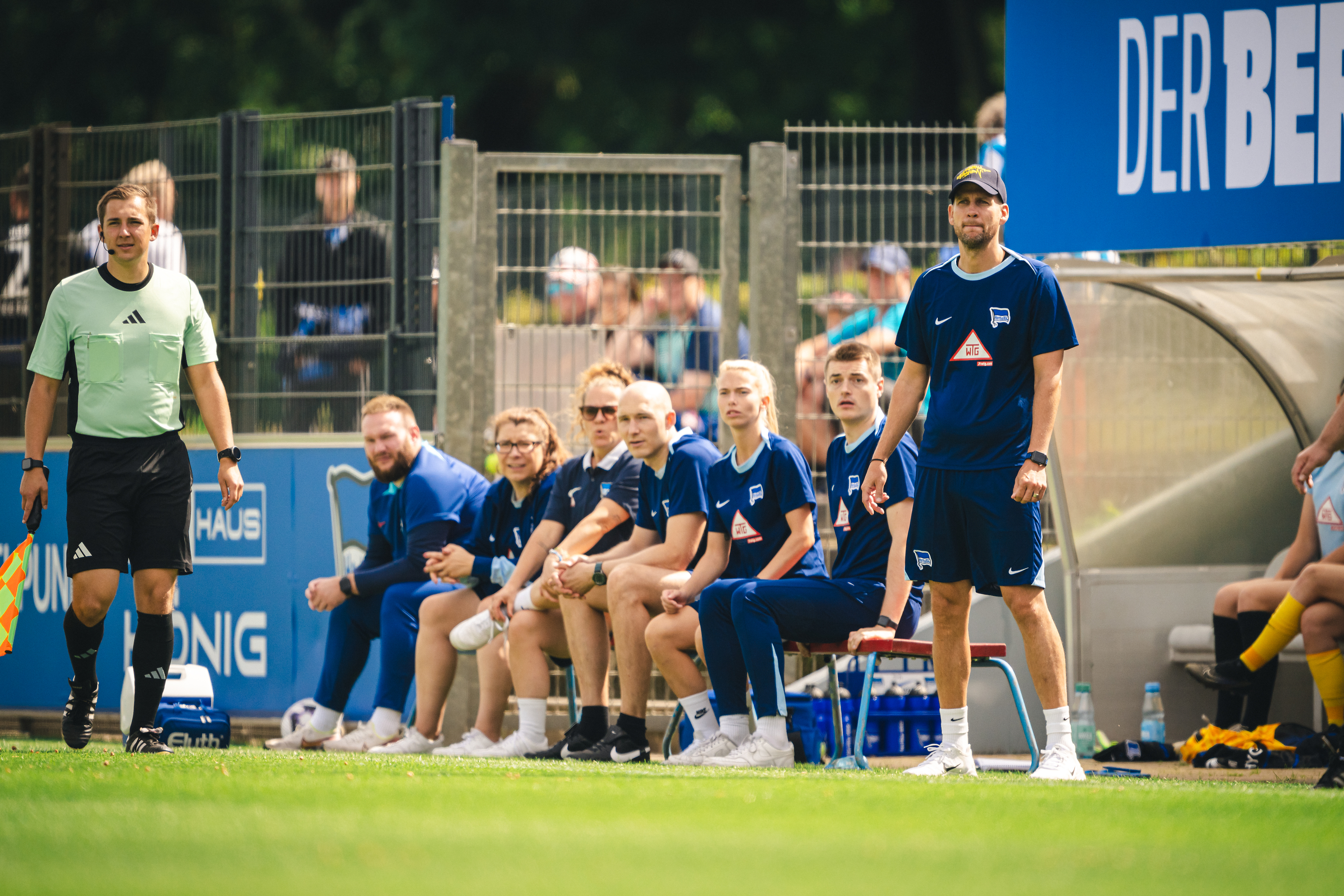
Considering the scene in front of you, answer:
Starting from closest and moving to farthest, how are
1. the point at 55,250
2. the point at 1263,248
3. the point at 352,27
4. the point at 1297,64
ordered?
the point at 1297,64 < the point at 1263,248 < the point at 55,250 < the point at 352,27

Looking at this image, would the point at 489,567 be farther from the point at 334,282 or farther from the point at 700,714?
the point at 334,282

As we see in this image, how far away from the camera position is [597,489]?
8.55 meters

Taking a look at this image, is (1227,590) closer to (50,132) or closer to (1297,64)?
(1297,64)

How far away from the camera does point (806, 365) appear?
31.9ft

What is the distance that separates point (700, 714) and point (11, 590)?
307cm

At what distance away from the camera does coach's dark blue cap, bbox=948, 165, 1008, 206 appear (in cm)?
606

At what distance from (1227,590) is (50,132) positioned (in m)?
7.51

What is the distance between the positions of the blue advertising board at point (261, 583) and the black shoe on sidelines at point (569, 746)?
191cm

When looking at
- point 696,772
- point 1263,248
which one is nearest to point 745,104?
point 1263,248

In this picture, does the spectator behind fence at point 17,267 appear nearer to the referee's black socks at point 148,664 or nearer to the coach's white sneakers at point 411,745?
the coach's white sneakers at point 411,745

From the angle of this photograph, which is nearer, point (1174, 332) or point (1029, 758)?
point (1029, 758)

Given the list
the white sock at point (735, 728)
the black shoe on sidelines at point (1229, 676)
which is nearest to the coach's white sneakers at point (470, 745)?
the white sock at point (735, 728)

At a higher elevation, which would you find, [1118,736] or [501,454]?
[501,454]

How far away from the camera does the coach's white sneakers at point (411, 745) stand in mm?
8312
